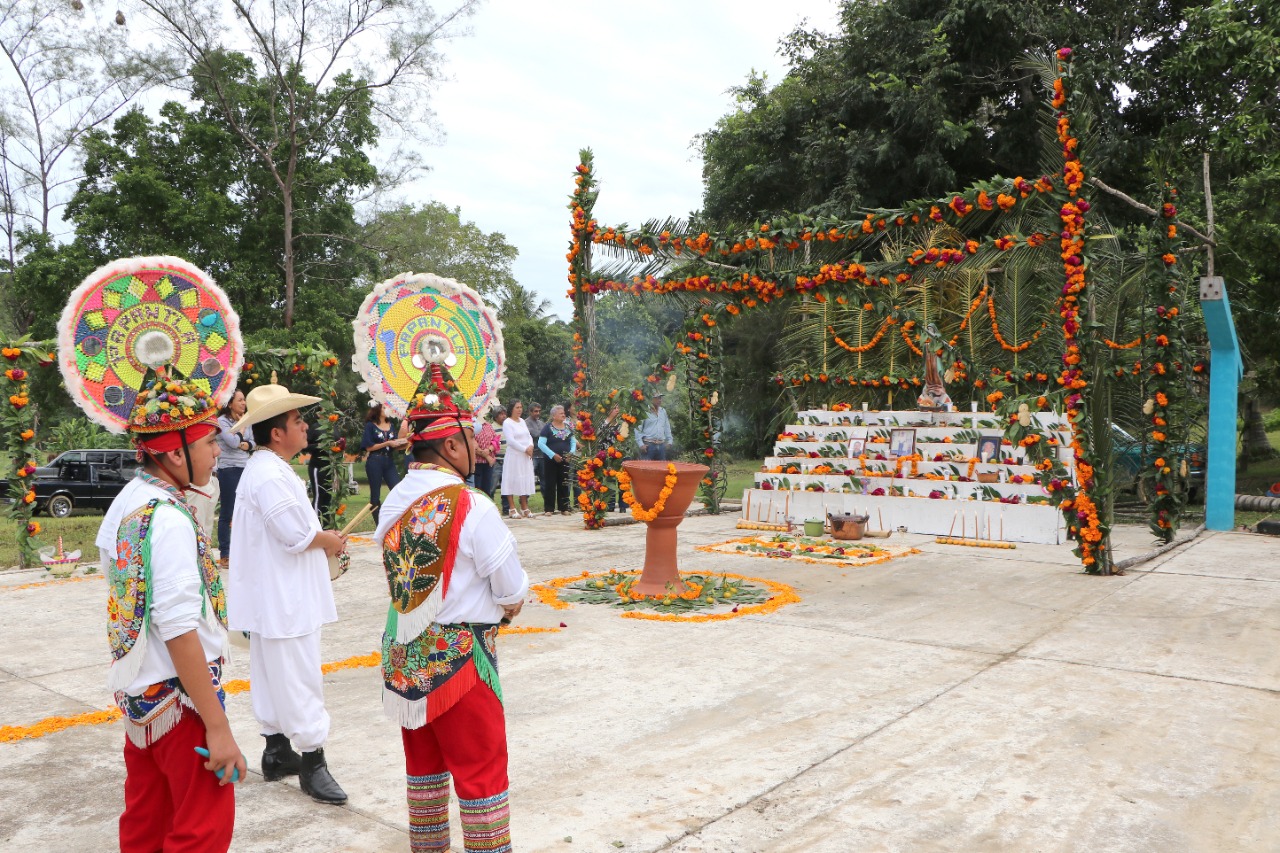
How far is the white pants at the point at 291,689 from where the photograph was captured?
3.93 meters

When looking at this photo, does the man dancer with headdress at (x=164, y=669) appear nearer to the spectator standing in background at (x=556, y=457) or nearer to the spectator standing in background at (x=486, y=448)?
the spectator standing in background at (x=486, y=448)

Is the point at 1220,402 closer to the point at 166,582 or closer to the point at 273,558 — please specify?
the point at 273,558

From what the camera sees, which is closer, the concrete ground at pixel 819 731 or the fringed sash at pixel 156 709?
the fringed sash at pixel 156 709

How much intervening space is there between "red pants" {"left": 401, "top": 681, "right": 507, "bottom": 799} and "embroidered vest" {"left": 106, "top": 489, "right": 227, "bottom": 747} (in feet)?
2.25

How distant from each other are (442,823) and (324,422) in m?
8.23

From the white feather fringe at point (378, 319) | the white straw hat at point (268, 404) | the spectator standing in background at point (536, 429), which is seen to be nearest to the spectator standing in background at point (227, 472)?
the white feather fringe at point (378, 319)

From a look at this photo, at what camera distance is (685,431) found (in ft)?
45.1

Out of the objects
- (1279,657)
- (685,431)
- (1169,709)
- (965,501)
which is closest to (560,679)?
(1169,709)

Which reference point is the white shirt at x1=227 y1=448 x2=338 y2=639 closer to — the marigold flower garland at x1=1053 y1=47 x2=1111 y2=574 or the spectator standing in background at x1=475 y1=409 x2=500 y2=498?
the marigold flower garland at x1=1053 y1=47 x2=1111 y2=574

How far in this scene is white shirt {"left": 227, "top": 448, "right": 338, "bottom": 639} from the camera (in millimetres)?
3947

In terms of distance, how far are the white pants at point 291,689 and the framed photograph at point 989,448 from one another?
9535 mm

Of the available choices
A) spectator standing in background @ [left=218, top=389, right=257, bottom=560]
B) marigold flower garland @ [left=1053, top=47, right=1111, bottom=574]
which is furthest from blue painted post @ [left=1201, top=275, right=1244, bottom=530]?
spectator standing in background @ [left=218, top=389, right=257, bottom=560]

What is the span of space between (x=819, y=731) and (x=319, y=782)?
226 cm

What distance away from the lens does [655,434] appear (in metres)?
14.1
